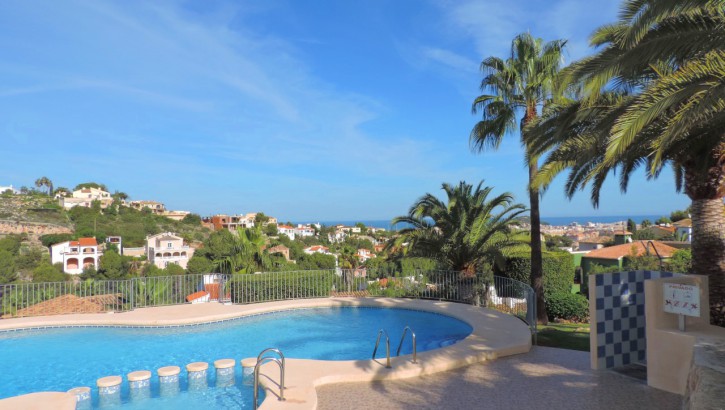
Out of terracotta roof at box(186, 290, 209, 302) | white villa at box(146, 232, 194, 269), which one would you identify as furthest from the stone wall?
white villa at box(146, 232, 194, 269)

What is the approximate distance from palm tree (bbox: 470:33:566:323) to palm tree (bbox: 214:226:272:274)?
45.0 feet

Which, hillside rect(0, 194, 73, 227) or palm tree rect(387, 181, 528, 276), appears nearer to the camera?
palm tree rect(387, 181, 528, 276)

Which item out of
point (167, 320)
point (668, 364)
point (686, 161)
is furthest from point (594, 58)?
point (167, 320)

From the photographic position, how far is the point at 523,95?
12.9 meters

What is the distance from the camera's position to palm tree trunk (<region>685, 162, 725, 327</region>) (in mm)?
7863

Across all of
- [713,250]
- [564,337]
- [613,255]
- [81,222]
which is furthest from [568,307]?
[81,222]

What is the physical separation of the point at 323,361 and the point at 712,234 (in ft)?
25.5

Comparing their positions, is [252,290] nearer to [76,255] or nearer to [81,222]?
[76,255]

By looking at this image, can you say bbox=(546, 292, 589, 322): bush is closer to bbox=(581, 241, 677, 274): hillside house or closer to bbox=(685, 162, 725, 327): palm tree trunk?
bbox=(685, 162, 725, 327): palm tree trunk

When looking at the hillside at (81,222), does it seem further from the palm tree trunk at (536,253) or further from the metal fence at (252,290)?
the palm tree trunk at (536,253)

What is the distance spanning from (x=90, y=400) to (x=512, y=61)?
1356cm

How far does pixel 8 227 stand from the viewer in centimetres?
6756

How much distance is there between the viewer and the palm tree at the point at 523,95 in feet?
41.1

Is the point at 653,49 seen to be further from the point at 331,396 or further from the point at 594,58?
the point at 331,396
